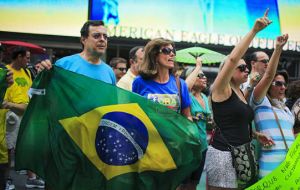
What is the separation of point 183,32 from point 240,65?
9224 mm

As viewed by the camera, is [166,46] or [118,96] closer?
[118,96]

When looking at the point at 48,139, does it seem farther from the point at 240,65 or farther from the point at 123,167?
the point at 240,65

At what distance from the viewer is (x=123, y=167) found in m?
3.59

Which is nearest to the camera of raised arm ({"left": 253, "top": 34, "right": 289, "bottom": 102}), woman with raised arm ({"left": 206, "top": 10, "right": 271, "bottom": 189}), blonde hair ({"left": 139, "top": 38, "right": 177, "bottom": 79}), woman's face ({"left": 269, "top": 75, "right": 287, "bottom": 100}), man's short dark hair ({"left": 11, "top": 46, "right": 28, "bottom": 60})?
woman with raised arm ({"left": 206, "top": 10, "right": 271, "bottom": 189})

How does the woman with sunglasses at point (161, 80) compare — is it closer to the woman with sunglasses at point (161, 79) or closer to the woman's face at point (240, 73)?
the woman with sunglasses at point (161, 79)

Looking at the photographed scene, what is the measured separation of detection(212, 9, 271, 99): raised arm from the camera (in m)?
3.88

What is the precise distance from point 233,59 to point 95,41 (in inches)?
53.0

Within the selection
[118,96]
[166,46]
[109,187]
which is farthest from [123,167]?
[166,46]

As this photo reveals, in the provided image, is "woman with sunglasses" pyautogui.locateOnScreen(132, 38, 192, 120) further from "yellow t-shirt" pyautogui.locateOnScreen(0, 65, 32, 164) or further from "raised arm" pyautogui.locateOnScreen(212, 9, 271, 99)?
A: "yellow t-shirt" pyautogui.locateOnScreen(0, 65, 32, 164)

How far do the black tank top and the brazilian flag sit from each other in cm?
51

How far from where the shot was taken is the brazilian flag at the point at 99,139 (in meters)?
3.61

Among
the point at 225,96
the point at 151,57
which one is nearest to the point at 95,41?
the point at 151,57

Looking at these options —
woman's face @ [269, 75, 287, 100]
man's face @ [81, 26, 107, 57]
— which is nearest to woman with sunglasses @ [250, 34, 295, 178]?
woman's face @ [269, 75, 287, 100]

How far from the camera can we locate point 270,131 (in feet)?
14.9
